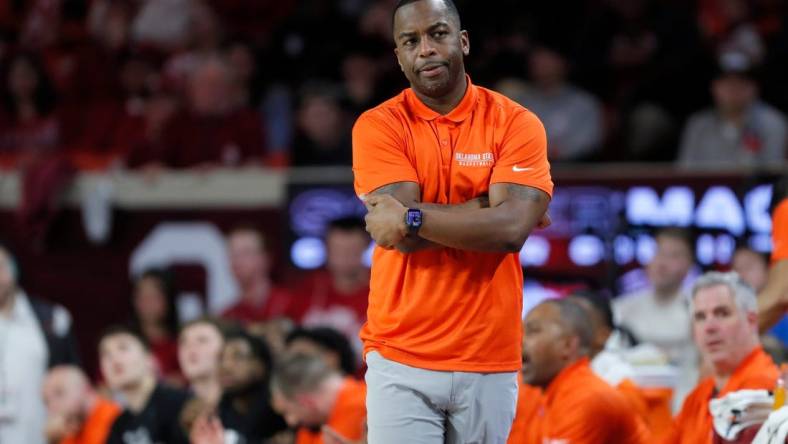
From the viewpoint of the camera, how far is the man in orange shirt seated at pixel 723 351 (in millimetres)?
5262

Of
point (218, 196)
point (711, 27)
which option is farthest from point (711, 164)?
point (218, 196)

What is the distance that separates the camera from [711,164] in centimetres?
901

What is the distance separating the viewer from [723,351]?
5332mm

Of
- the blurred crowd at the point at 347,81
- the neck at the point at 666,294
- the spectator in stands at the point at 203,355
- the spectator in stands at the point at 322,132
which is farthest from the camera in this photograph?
the spectator in stands at the point at 322,132

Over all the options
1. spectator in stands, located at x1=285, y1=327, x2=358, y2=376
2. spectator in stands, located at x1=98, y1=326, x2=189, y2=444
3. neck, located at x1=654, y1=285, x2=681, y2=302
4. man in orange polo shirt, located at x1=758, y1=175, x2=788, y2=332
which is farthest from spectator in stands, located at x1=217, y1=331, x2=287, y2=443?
man in orange polo shirt, located at x1=758, y1=175, x2=788, y2=332

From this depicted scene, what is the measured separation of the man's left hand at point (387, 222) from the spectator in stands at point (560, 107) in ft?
18.5

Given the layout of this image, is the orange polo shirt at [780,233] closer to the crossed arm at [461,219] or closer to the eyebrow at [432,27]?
the crossed arm at [461,219]

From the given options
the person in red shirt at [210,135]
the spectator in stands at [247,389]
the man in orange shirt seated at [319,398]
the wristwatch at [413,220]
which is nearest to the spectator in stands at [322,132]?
the person in red shirt at [210,135]

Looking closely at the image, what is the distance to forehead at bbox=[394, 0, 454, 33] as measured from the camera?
13.3 feet

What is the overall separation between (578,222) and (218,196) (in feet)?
8.65

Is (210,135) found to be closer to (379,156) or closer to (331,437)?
(331,437)

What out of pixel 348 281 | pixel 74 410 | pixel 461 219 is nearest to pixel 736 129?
pixel 348 281

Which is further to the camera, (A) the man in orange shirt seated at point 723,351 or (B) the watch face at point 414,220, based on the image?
(A) the man in orange shirt seated at point 723,351

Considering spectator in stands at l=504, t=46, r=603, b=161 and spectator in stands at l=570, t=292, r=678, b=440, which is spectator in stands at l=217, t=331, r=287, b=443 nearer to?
spectator in stands at l=570, t=292, r=678, b=440
